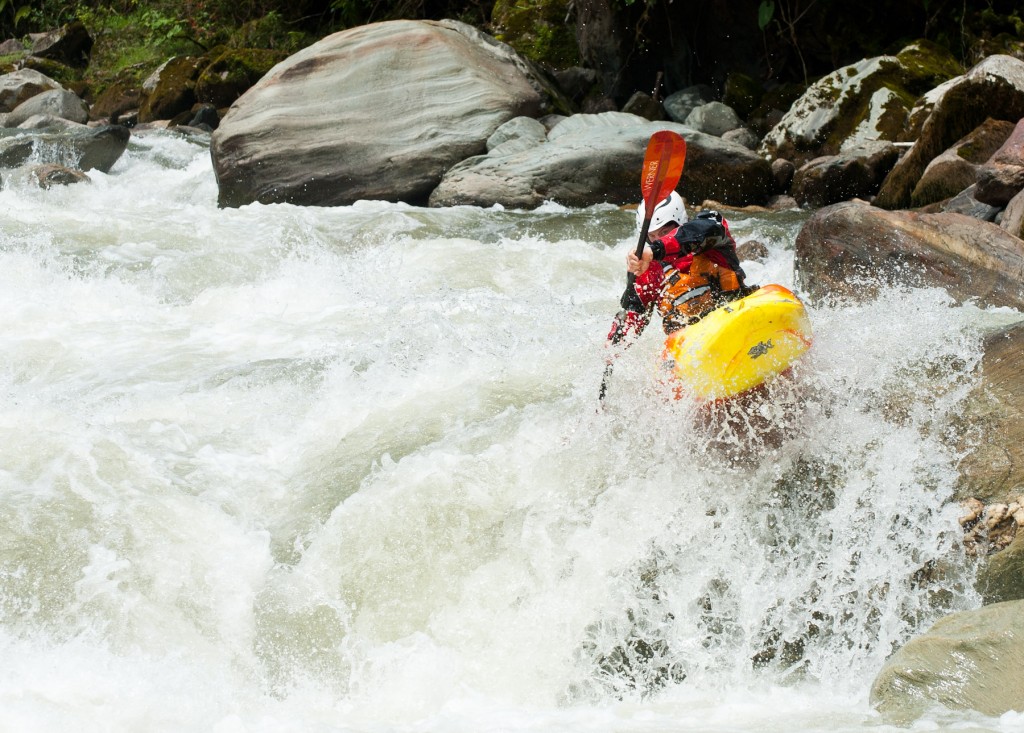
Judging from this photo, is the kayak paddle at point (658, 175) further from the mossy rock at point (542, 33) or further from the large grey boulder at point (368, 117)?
the mossy rock at point (542, 33)

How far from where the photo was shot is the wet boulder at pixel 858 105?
950cm

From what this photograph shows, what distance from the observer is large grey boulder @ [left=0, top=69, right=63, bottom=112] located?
15633mm

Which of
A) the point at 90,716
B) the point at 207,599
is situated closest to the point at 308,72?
the point at 207,599

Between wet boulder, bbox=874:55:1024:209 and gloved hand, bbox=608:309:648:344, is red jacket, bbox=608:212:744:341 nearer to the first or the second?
gloved hand, bbox=608:309:648:344

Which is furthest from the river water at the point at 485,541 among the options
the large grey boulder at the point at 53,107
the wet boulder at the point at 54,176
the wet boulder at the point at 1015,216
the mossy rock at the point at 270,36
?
the mossy rock at the point at 270,36

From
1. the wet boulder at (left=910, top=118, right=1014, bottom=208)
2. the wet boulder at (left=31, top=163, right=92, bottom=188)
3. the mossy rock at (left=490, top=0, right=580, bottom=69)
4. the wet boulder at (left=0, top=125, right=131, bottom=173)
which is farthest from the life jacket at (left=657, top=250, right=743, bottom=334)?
the mossy rock at (left=490, top=0, right=580, bottom=69)

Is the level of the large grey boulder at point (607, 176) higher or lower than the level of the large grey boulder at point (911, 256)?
lower

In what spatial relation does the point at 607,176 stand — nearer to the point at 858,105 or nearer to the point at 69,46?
the point at 858,105

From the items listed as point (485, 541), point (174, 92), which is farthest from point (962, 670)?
point (174, 92)

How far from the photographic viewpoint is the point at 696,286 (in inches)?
152

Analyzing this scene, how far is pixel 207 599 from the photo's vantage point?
3.39 m

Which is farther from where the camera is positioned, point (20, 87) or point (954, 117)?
point (20, 87)

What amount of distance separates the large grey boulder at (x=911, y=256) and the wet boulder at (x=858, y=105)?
4237mm

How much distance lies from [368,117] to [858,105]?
4.50m
